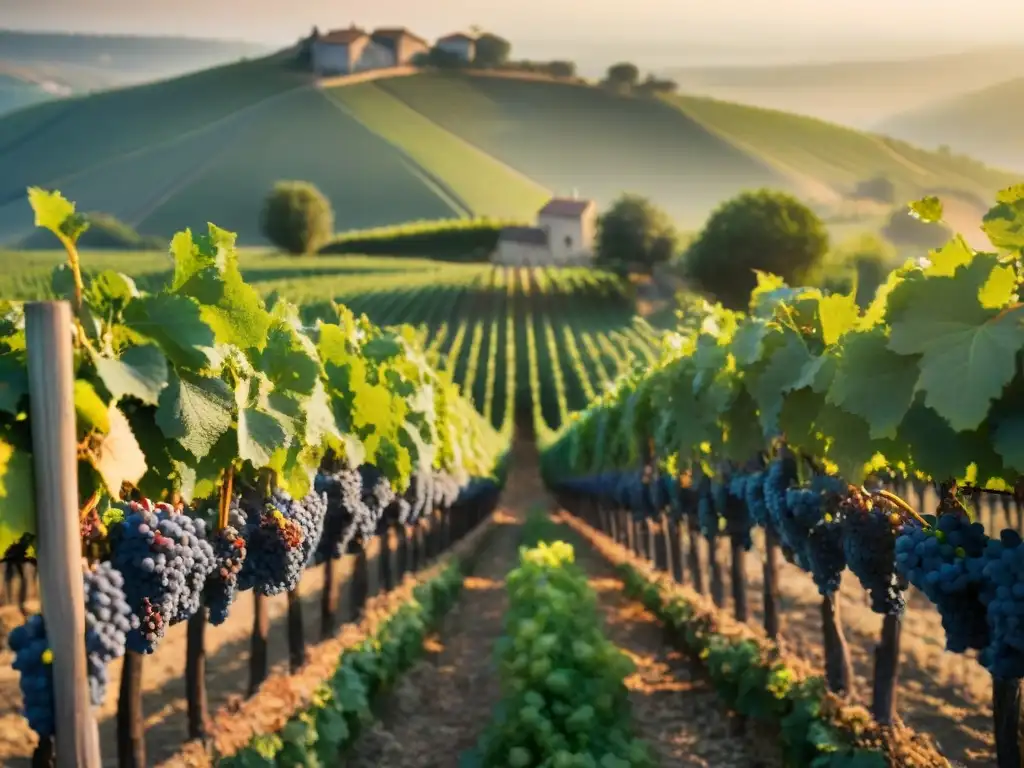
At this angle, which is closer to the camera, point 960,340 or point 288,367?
point 960,340

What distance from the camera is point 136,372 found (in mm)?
2889

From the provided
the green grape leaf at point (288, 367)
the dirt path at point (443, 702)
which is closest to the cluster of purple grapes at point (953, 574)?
the green grape leaf at point (288, 367)

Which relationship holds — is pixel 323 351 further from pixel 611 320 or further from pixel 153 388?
pixel 611 320

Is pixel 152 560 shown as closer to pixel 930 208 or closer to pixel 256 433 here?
pixel 256 433

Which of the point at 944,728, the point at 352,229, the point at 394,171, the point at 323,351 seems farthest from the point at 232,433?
the point at 394,171

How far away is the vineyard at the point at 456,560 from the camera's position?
2.89 metres

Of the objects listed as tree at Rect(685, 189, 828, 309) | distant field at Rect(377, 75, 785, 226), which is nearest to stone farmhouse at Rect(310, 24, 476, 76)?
distant field at Rect(377, 75, 785, 226)

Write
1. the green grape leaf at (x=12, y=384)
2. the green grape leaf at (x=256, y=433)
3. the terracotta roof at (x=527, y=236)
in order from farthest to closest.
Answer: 1. the terracotta roof at (x=527, y=236)
2. the green grape leaf at (x=256, y=433)
3. the green grape leaf at (x=12, y=384)

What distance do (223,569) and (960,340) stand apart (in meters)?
3.06

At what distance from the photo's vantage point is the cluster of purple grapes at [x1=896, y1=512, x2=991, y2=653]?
136 inches

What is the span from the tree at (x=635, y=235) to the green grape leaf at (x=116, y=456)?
223 feet

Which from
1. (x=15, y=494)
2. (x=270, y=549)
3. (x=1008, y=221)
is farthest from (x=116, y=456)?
(x=1008, y=221)

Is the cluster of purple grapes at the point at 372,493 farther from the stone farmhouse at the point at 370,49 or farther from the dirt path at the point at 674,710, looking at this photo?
the stone farmhouse at the point at 370,49

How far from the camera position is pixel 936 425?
3.25m
